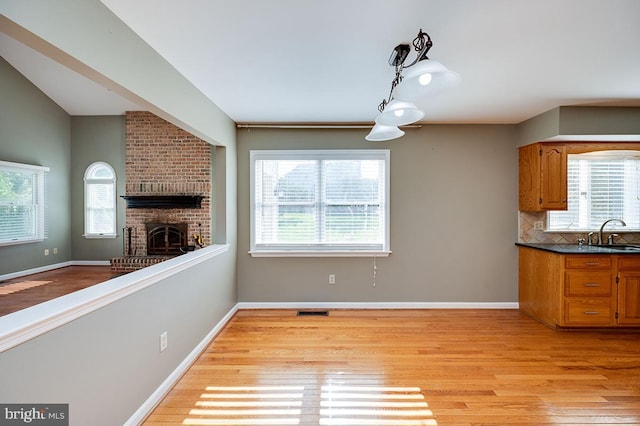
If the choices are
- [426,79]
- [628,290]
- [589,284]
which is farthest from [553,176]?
[426,79]

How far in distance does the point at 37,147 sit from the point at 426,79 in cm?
715

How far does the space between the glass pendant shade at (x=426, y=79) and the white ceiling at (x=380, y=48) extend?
17.0 inches

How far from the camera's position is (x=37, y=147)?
18.7 feet

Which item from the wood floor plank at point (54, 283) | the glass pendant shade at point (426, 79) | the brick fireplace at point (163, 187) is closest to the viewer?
the glass pendant shade at point (426, 79)

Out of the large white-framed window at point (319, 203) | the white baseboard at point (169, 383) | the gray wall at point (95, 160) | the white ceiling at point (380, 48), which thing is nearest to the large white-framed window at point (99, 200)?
the gray wall at point (95, 160)

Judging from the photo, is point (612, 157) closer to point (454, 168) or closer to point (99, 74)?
point (454, 168)

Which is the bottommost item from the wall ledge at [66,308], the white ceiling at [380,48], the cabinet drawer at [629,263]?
the cabinet drawer at [629,263]

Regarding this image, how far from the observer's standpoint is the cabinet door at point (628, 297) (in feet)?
11.3

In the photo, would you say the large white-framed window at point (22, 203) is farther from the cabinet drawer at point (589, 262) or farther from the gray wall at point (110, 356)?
the cabinet drawer at point (589, 262)

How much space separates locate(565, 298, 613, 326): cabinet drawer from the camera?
3455mm

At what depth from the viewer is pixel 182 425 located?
1.99 metres

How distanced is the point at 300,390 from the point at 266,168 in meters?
2.83

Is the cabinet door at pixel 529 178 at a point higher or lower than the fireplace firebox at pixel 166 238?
higher

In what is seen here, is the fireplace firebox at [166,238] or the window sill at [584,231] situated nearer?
the window sill at [584,231]
